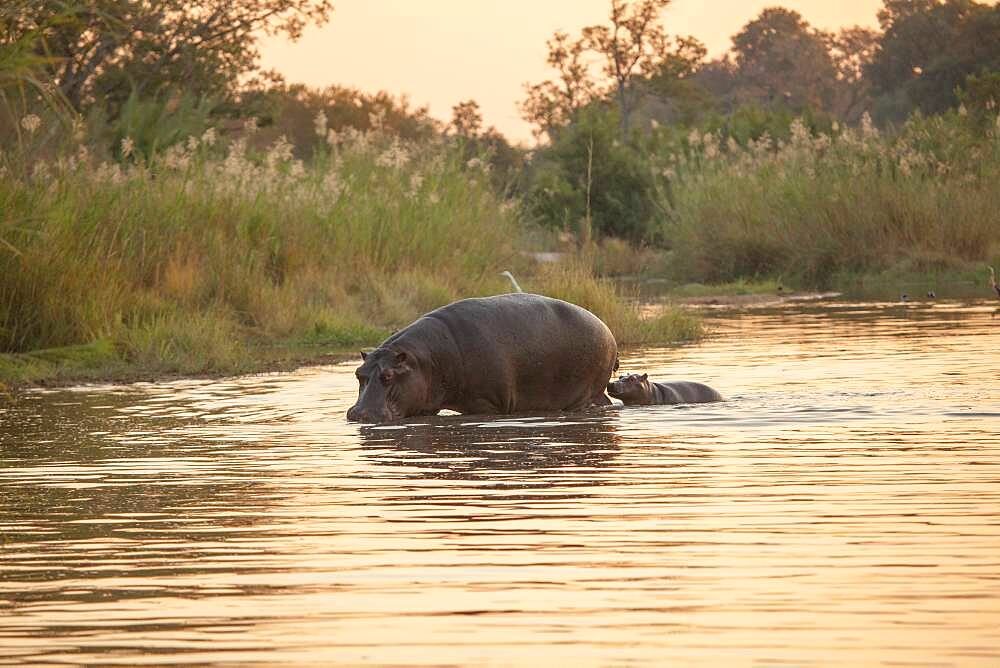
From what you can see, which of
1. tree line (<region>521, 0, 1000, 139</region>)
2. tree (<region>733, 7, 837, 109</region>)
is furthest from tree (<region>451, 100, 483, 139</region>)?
tree (<region>733, 7, 837, 109</region>)

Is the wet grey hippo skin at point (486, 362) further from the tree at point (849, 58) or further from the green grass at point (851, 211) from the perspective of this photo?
the tree at point (849, 58)

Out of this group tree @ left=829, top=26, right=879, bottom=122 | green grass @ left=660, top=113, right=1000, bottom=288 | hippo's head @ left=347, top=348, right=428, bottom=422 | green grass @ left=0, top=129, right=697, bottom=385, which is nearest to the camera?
hippo's head @ left=347, top=348, right=428, bottom=422

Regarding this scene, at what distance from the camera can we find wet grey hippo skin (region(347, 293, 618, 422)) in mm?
8227

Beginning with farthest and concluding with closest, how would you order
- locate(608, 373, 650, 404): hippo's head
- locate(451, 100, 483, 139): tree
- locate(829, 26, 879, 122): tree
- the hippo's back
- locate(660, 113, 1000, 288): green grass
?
locate(829, 26, 879, 122): tree → locate(451, 100, 483, 139): tree → locate(660, 113, 1000, 288): green grass → locate(608, 373, 650, 404): hippo's head → the hippo's back

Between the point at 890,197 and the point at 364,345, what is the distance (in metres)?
10.4

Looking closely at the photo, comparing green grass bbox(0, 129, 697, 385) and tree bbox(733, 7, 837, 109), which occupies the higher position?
tree bbox(733, 7, 837, 109)

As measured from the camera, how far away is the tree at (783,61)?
Result: 7144 centimetres

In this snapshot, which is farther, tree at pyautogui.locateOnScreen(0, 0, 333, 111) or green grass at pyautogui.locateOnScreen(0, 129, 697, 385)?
tree at pyautogui.locateOnScreen(0, 0, 333, 111)

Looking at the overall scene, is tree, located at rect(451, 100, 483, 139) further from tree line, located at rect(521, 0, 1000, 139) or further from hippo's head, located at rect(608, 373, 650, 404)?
hippo's head, located at rect(608, 373, 650, 404)

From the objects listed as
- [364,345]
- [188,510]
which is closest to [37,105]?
[364,345]

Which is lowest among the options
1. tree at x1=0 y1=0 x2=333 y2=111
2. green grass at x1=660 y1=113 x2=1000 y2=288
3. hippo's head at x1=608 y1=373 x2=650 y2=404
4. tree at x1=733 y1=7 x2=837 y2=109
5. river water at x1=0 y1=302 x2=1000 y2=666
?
river water at x1=0 y1=302 x2=1000 y2=666

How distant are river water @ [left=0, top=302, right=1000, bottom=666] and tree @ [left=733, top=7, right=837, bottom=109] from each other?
61.7m

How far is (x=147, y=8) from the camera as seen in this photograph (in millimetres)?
25484

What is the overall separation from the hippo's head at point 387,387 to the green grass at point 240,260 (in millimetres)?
2064
